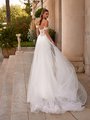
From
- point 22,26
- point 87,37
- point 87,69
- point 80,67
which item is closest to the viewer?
point 87,37

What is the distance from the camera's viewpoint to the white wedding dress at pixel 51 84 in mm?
6609

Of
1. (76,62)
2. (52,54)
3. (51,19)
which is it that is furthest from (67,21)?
(51,19)

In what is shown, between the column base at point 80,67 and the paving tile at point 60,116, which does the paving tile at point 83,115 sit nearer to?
the paving tile at point 60,116

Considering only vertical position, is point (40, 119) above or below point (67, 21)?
below

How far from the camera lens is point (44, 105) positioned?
21.7 ft

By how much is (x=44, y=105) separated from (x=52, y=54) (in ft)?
3.46

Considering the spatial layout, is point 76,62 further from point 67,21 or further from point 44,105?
point 44,105

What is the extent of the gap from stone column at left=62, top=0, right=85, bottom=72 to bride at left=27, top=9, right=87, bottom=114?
3929 millimetres

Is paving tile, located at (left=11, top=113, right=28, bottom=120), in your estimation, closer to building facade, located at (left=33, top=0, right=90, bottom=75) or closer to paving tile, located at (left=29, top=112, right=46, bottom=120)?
paving tile, located at (left=29, top=112, right=46, bottom=120)

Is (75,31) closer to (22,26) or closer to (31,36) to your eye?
(31,36)

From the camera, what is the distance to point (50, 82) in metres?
6.78

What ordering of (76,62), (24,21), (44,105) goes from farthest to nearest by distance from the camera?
(24,21) → (76,62) → (44,105)

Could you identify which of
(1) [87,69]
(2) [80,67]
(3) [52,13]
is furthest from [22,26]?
(1) [87,69]

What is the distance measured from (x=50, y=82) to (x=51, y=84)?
1.7 inches
